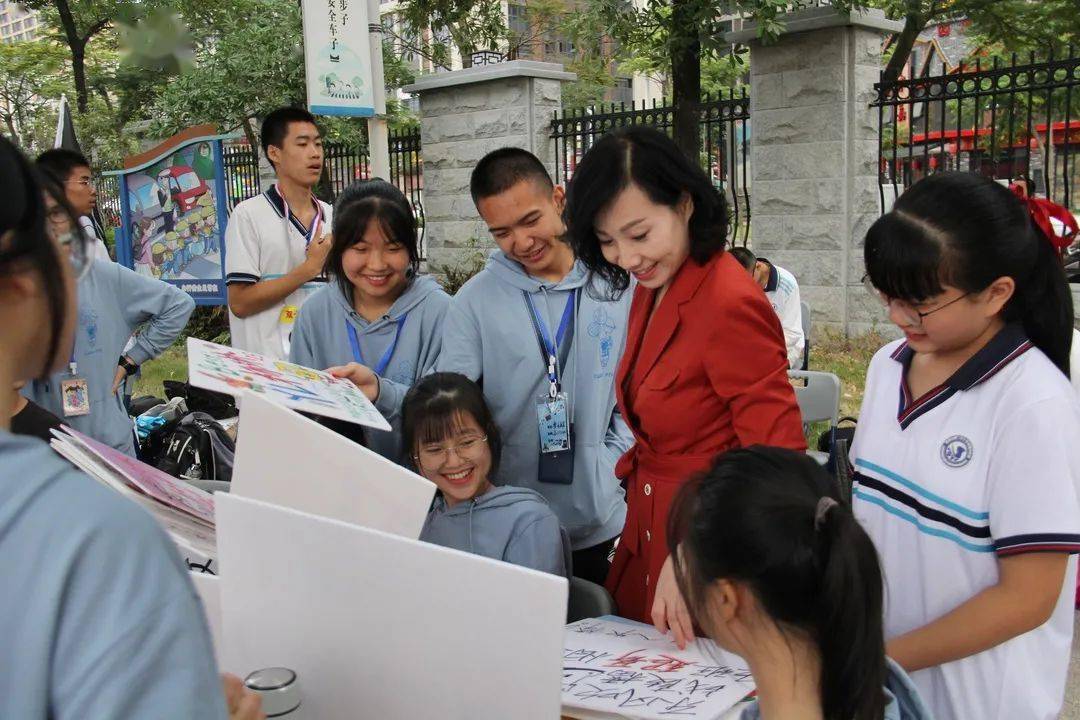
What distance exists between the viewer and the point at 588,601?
1.98m

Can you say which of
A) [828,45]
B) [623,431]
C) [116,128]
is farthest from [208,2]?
[623,431]

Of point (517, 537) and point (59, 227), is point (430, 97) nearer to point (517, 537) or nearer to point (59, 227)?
point (517, 537)

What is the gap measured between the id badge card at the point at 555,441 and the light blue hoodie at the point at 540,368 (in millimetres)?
20

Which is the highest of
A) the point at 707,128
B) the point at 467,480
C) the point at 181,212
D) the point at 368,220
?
the point at 707,128

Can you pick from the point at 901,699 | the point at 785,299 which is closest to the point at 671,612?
the point at 901,699

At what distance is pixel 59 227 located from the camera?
784 millimetres

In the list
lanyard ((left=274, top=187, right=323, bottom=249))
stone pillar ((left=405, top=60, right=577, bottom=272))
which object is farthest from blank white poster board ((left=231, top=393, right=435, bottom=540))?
stone pillar ((left=405, top=60, right=577, bottom=272))

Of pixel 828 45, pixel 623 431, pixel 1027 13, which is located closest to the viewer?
pixel 623 431

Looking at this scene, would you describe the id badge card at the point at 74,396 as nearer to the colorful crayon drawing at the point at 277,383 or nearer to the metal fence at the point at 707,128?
the colorful crayon drawing at the point at 277,383

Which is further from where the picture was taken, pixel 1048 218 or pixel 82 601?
pixel 1048 218

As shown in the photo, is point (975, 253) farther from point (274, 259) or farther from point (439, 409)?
point (274, 259)

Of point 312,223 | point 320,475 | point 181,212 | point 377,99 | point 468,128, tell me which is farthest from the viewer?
point 468,128

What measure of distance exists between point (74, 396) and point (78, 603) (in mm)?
2825

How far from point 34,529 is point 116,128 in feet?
57.9
